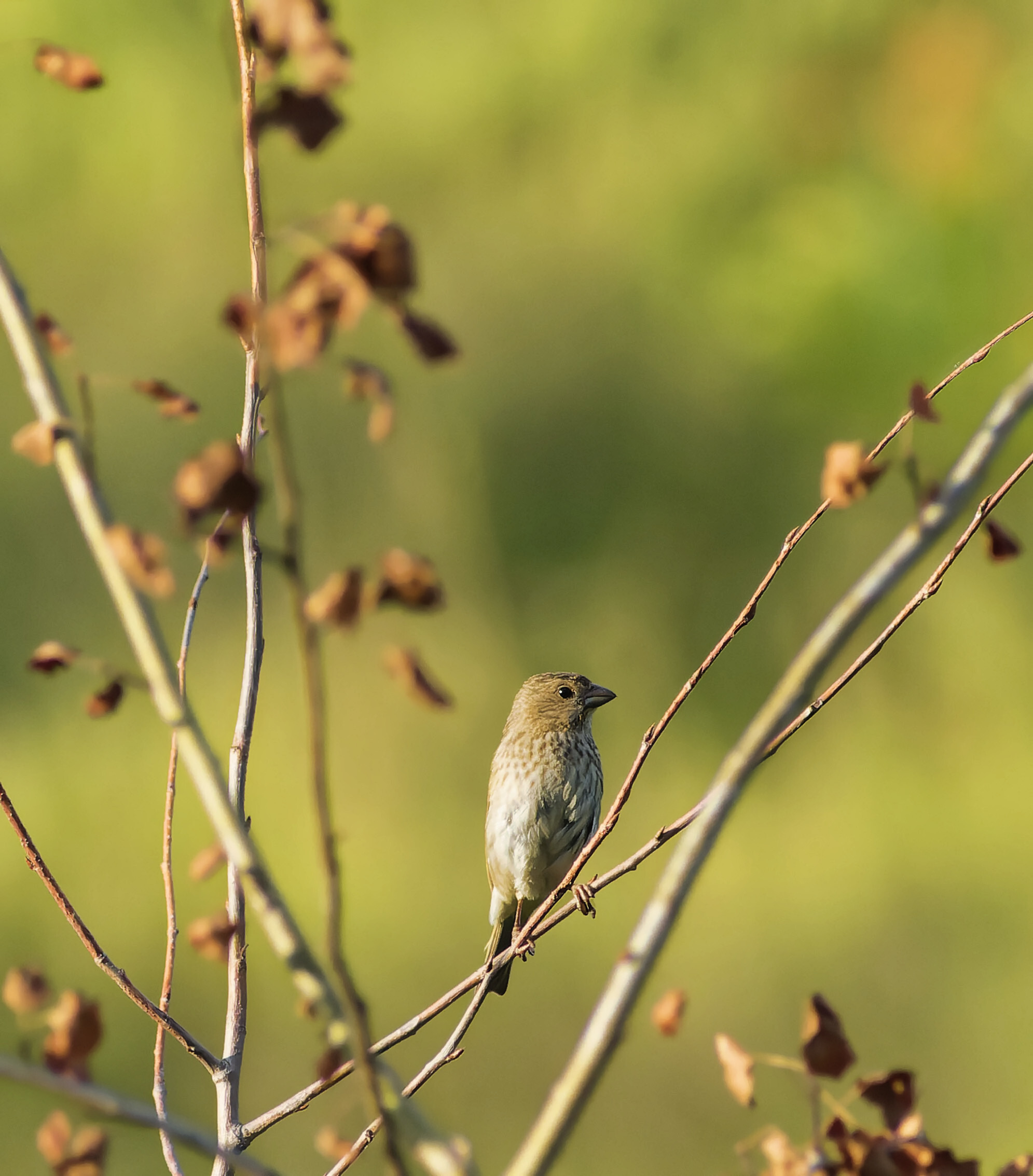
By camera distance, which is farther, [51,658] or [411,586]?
[51,658]

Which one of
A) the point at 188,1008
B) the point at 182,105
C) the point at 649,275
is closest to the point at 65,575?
the point at 188,1008

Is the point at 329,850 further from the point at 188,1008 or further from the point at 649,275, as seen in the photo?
the point at 649,275

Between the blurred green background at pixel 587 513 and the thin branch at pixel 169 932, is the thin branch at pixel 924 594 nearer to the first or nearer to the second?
the thin branch at pixel 169 932

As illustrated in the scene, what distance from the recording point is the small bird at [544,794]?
3.05 m

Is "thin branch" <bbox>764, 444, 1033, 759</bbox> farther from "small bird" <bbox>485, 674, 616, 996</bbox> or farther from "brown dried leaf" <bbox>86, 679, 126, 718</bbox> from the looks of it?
"small bird" <bbox>485, 674, 616, 996</bbox>

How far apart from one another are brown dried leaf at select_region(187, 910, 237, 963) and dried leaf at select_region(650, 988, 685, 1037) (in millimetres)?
296

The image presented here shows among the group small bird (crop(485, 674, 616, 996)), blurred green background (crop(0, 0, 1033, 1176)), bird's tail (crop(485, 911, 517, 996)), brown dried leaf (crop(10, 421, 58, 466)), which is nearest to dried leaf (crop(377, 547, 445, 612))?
brown dried leaf (crop(10, 421, 58, 466))

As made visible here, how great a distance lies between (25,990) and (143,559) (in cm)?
33

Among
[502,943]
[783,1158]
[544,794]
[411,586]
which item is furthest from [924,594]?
[502,943]

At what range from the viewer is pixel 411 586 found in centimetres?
75

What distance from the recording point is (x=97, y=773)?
6676 mm

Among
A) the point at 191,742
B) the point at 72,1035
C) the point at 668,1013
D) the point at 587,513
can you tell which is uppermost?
the point at 587,513

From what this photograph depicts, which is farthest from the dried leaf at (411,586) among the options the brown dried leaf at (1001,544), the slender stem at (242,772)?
the slender stem at (242,772)

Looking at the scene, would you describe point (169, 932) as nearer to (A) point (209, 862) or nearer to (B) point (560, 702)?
(A) point (209, 862)
